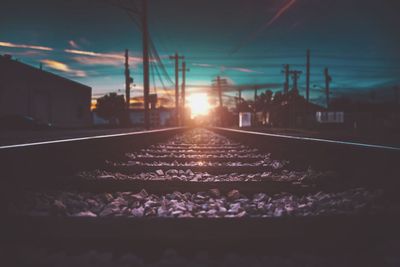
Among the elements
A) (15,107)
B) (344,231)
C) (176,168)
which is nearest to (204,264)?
(344,231)

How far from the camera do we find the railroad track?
2.36m

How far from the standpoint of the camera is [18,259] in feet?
7.07

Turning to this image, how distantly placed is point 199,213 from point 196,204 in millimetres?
437

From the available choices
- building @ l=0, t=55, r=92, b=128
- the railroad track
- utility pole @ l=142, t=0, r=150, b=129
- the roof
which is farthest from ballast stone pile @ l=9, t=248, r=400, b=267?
the roof

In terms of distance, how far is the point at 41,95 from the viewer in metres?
37.8

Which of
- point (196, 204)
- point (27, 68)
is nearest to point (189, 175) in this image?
point (196, 204)

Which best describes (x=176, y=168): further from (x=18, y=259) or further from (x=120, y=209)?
(x=18, y=259)

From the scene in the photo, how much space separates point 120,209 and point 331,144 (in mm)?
3342

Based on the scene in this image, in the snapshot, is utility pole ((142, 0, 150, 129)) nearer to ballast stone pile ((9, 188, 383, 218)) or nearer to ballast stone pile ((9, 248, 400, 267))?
ballast stone pile ((9, 188, 383, 218))

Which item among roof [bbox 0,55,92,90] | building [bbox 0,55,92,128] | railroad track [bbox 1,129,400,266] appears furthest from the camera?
roof [bbox 0,55,92,90]

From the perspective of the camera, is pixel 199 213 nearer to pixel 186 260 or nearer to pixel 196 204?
pixel 196 204

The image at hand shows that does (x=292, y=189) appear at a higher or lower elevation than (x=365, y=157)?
lower

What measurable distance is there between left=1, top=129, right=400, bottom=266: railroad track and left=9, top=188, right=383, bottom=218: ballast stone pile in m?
0.01

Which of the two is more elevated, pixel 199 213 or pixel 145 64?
pixel 145 64
